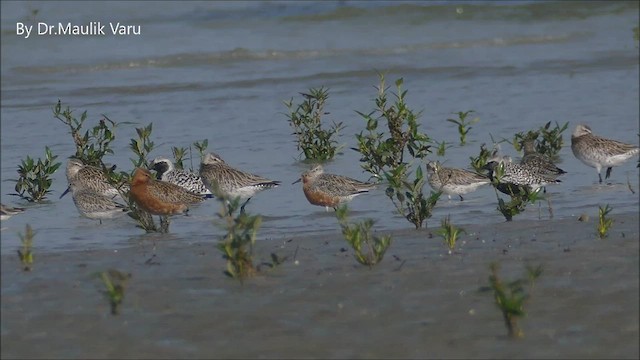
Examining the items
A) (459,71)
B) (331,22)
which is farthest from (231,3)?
(459,71)

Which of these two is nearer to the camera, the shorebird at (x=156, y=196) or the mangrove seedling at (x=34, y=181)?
the shorebird at (x=156, y=196)

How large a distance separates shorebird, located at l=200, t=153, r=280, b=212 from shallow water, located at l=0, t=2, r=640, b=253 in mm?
163

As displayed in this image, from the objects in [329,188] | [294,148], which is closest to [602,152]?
[329,188]

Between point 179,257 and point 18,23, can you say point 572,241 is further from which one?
point 18,23

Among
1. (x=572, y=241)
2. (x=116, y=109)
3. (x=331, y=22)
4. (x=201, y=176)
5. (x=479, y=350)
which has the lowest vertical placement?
(x=479, y=350)

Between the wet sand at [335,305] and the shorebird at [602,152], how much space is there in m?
4.23

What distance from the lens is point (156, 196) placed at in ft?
37.9

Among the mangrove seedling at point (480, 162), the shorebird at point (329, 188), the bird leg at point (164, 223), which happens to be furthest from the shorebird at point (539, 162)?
the bird leg at point (164, 223)

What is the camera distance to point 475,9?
35531 millimetres

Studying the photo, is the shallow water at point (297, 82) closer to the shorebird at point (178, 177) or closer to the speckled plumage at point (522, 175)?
the speckled plumage at point (522, 175)

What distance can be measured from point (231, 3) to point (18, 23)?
6792mm

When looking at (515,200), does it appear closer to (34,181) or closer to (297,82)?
(34,181)

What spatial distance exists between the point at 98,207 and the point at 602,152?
5.26 metres

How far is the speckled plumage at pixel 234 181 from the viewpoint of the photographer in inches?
522
